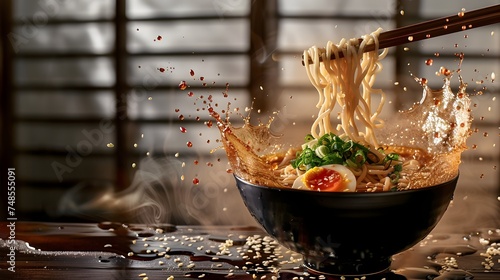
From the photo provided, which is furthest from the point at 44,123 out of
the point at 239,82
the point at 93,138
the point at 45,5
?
the point at 239,82

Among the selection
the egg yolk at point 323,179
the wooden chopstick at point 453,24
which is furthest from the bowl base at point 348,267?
the wooden chopstick at point 453,24

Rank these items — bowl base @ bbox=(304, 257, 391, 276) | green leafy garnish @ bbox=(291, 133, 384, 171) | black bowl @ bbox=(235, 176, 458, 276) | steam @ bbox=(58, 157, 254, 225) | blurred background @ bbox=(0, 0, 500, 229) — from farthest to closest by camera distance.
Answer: steam @ bbox=(58, 157, 254, 225), blurred background @ bbox=(0, 0, 500, 229), green leafy garnish @ bbox=(291, 133, 384, 171), bowl base @ bbox=(304, 257, 391, 276), black bowl @ bbox=(235, 176, 458, 276)

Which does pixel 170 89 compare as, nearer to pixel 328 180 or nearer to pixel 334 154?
pixel 334 154

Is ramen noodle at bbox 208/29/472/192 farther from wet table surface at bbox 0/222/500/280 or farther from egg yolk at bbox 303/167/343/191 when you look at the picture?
wet table surface at bbox 0/222/500/280

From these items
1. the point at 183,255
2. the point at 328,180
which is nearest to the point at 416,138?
the point at 328,180

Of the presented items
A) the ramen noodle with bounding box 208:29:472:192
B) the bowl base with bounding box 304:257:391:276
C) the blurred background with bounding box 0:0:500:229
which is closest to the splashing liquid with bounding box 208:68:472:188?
the ramen noodle with bounding box 208:29:472:192
